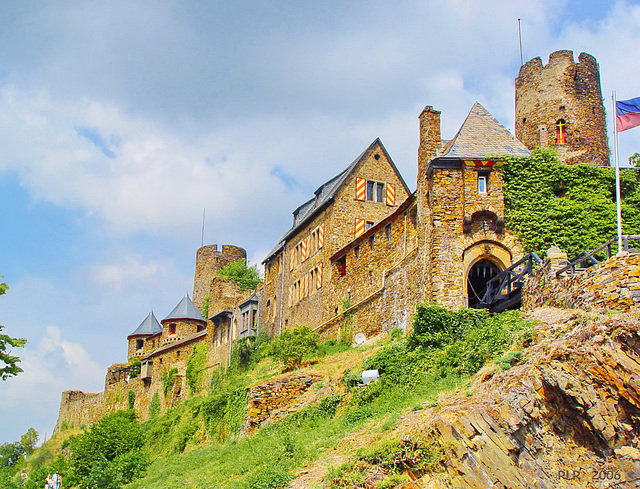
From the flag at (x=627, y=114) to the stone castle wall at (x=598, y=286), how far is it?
4.29 metres

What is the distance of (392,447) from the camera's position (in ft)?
46.8

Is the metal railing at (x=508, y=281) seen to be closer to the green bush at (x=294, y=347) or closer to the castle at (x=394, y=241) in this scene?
the castle at (x=394, y=241)

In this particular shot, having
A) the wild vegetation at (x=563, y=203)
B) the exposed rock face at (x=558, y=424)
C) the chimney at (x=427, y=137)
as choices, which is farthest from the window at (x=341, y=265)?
the exposed rock face at (x=558, y=424)

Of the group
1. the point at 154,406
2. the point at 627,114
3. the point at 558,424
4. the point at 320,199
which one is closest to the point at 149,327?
the point at 154,406

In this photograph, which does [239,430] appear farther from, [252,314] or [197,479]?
[252,314]

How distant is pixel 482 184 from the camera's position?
2638 cm

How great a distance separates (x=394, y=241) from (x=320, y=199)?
1382cm

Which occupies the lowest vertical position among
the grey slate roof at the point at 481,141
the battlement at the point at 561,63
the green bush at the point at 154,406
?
the green bush at the point at 154,406

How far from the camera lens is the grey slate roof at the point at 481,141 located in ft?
87.3

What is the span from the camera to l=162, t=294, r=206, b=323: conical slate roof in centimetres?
5803

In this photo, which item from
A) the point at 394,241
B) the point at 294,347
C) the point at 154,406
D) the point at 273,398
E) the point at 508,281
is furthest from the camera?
the point at 154,406

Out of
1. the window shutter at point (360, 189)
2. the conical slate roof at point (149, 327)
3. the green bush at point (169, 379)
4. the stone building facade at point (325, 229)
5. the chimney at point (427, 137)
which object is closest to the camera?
the chimney at point (427, 137)

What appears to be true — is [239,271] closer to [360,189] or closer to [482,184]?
[360,189]

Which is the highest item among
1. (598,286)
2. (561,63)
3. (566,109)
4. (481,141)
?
(561,63)
